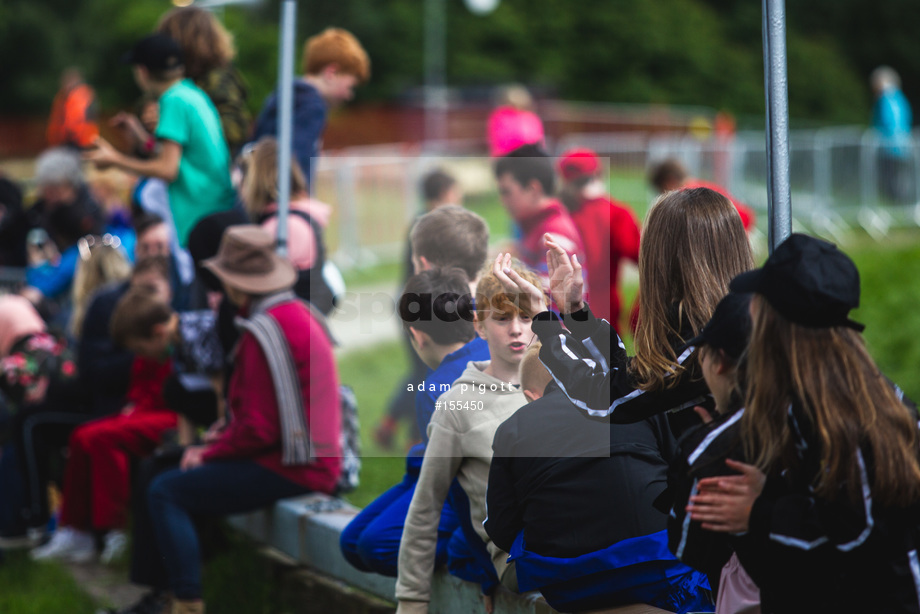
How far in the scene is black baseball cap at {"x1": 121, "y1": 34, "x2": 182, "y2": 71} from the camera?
19.0 ft

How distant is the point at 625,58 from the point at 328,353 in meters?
41.1

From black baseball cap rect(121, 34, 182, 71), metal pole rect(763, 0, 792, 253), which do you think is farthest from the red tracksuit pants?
metal pole rect(763, 0, 792, 253)

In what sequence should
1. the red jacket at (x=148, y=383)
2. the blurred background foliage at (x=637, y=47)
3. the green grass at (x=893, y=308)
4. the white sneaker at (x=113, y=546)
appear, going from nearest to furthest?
the red jacket at (x=148, y=383)
the white sneaker at (x=113, y=546)
the green grass at (x=893, y=308)
the blurred background foliage at (x=637, y=47)

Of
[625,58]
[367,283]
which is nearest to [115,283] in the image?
[367,283]

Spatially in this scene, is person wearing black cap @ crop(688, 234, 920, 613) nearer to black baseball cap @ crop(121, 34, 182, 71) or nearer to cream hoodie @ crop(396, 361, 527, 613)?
cream hoodie @ crop(396, 361, 527, 613)

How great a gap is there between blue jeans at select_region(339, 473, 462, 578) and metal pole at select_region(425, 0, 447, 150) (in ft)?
82.8

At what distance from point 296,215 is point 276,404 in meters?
1.15

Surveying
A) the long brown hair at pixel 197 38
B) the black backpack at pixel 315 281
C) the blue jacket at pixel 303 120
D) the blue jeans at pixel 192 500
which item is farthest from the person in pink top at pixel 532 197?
the long brown hair at pixel 197 38

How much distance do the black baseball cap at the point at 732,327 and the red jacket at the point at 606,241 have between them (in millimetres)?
3612

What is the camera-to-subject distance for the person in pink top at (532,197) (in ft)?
17.6

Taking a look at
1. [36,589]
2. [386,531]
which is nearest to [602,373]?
[386,531]

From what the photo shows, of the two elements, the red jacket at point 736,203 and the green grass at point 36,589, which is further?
the green grass at point 36,589

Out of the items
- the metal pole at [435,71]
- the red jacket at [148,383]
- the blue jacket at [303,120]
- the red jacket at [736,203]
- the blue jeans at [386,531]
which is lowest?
the blue jeans at [386,531]

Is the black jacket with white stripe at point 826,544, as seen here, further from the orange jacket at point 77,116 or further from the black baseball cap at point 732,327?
the orange jacket at point 77,116
